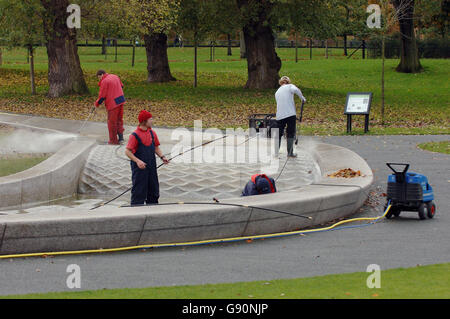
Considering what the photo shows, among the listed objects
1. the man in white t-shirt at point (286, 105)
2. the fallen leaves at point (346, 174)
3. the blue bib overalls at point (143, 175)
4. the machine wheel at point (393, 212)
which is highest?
the man in white t-shirt at point (286, 105)

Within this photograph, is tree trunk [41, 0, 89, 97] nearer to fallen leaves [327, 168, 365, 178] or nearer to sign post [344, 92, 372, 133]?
sign post [344, 92, 372, 133]

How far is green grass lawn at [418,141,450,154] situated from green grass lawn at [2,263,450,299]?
1075cm

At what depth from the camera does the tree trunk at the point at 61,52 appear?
28.9m

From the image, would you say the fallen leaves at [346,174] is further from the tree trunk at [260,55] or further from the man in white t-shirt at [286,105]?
the tree trunk at [260,55]

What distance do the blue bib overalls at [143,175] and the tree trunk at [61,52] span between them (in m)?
19.4

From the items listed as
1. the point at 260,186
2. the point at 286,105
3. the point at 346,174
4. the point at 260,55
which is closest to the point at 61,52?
the point at 260,55

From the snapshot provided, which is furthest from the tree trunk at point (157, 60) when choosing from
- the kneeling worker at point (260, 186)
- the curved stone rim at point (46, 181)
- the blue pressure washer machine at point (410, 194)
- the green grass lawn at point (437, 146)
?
the blue pressure washer machine at point (410, 194)

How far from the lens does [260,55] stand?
3288 cm

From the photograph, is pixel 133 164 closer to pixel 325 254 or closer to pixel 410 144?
pixel 325 254

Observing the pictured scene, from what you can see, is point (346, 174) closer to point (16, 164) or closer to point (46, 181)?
point (46, 181)

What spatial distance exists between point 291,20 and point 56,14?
377 inches

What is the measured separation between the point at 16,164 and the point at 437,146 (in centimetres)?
1018

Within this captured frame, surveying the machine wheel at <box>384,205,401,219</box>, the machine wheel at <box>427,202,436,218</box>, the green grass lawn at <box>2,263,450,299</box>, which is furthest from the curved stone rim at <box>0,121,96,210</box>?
the machine wheel at <box>427,202,436,218</box>

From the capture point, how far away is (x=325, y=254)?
880cm
